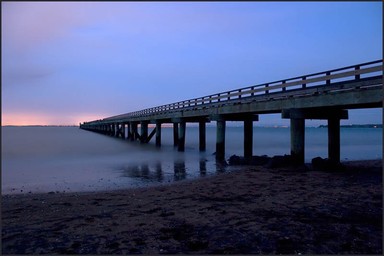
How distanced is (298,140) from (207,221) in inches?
368

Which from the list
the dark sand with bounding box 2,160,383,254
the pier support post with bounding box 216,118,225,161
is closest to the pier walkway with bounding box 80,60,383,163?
the pier support post with bounding box 216,118,225,161

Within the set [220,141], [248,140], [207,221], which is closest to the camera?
[207,221]

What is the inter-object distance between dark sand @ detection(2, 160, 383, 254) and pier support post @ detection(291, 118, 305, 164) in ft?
13.6

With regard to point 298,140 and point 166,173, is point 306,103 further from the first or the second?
point 166,173

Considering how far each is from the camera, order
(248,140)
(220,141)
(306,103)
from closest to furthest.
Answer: (306,103) → (248,140) → (220,141)

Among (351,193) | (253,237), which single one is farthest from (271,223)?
(351,193)

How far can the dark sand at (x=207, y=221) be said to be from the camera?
5191 mm

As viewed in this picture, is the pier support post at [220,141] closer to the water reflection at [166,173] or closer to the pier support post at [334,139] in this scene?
the water reflection at [166,173]

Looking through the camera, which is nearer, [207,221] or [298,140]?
[207,221]

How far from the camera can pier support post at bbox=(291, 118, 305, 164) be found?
1438 centimetres

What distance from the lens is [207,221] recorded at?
6488 mm

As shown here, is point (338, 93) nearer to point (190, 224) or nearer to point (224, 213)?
point (224, 213)

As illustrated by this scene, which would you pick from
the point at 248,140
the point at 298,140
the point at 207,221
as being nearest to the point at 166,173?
the point at 298,140

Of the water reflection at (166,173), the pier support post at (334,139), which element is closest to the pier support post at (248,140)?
the water reflection at (166,173)
